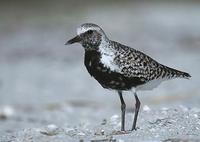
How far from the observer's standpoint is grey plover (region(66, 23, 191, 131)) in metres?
8.86

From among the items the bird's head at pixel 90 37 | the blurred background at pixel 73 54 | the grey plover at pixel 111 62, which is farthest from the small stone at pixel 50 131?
the blurred background at pixel 73 54

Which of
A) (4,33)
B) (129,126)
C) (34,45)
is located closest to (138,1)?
(4,33)

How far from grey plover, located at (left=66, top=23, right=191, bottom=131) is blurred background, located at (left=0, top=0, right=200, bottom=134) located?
3540 millimetres

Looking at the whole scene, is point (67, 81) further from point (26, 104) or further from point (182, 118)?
point (182, 118)

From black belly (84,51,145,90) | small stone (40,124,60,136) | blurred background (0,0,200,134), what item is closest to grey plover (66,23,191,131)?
black belly (84,51,145,90)

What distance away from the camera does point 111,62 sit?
29.0 ft

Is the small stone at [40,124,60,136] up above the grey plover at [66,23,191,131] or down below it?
below

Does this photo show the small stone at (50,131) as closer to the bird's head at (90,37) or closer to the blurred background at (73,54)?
the bird's head at (90,37)

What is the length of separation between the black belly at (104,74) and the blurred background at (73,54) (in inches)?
139

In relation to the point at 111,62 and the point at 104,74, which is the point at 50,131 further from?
the point at 111,62

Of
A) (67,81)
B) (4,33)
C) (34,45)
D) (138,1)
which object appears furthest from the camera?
(138,1)

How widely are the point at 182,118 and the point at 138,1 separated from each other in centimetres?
2759

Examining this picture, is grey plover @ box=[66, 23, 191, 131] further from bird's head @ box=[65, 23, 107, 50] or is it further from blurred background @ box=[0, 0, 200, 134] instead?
blurred background @ box=[0, 0, 200, 134]

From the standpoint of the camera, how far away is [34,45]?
23188mm
